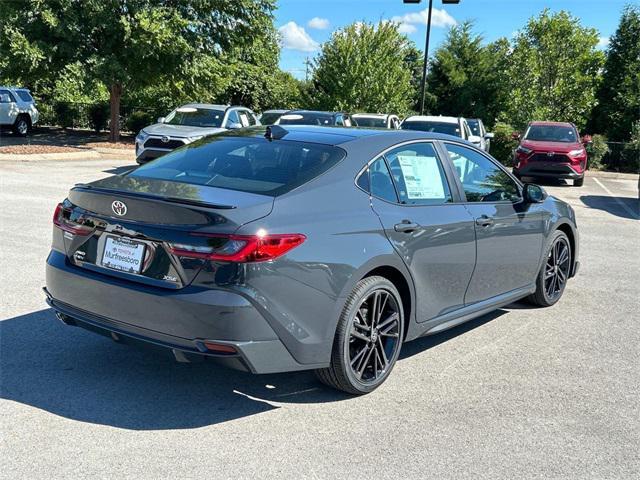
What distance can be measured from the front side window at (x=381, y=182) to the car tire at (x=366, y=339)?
21.5 inches

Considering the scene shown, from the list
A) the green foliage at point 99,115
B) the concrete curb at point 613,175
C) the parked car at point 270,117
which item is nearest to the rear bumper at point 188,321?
the parked car at point 270,117

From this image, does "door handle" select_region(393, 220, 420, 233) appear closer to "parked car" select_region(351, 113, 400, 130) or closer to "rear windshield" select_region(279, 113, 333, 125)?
"rear windshield" select_region(279, 113, 333, 125)

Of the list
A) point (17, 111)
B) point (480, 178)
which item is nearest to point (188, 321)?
point (480, 178)

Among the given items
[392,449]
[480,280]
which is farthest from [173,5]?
[392,449]

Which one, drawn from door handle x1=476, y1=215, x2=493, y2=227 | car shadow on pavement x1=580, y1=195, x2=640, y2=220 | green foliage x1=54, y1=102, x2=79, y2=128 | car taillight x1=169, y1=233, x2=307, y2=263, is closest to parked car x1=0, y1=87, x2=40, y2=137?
green foliage x1=54, y1=102, x2=79, y2=128

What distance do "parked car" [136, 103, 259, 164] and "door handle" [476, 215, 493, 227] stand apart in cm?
1043

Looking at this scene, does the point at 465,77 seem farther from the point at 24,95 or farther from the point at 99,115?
the point at 24,95

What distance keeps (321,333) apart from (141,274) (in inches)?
40.4

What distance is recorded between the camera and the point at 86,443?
133 inches

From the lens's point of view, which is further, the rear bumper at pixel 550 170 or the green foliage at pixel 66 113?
the green foliage at pixel 66 113

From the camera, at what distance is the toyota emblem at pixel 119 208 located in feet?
12.2

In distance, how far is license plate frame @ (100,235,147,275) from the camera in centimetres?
364

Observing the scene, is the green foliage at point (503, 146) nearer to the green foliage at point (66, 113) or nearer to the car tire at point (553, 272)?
the green foliage at point (66, 113)

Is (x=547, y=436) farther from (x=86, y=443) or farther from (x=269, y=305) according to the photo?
(x=86, y=443)
